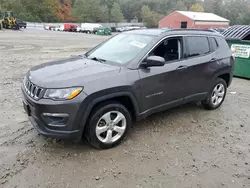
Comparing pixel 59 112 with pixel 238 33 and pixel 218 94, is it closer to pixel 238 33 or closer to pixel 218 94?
pixel 218 94

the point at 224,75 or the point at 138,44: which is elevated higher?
the point at 138,44

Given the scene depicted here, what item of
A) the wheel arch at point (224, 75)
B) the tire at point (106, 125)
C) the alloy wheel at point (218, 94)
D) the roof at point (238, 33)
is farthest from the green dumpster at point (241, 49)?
the tire at point (106, 125)

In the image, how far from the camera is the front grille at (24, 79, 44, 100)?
2.83 m

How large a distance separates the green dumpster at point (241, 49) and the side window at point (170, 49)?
4.71 meters

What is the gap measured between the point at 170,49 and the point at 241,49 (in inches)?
198

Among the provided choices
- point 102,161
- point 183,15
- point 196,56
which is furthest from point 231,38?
point 183,15

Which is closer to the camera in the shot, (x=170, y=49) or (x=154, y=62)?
(x=154, y=62)

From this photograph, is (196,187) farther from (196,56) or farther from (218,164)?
(196,56)

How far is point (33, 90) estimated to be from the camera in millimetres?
2959

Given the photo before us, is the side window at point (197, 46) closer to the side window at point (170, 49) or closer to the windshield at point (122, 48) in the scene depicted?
the side window at point (170, 49)

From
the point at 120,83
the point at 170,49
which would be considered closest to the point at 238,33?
the point at 170,49

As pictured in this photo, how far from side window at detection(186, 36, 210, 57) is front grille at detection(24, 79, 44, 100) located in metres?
2.56

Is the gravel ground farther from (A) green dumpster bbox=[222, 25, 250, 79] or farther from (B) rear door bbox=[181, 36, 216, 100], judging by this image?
(A) green dumpster bbox=[222, 25, 250, 79]

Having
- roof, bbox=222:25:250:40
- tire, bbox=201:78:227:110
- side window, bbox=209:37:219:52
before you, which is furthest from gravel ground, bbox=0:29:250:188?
roof, bbox=222:25:250:40
